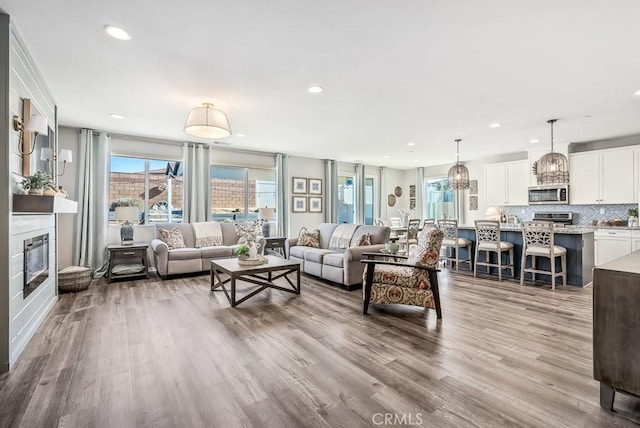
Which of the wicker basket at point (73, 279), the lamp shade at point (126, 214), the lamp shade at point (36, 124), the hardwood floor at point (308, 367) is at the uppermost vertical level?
the lamp shade at point (36, 124)

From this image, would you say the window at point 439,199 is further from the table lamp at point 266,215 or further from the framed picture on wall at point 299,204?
the table lamp at point 266,215

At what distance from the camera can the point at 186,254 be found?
5.35 metres

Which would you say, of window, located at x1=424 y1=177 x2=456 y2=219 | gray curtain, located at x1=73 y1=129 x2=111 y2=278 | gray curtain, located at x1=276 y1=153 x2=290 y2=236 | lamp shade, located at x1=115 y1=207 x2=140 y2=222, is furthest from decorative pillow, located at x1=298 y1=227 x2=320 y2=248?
window, located at x1=424 y1=177 x2=456 y2=219

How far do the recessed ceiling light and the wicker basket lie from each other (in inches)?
134

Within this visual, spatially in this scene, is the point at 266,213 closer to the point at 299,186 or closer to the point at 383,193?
the point at 299,186

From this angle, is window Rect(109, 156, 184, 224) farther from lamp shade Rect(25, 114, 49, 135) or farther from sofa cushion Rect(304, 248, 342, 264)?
lamp shade Rect(25, 114, 49, 135)

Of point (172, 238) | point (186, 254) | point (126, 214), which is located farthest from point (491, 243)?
point (126, 214)

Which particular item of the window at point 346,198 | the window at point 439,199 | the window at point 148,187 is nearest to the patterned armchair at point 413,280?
the window at point 148,187

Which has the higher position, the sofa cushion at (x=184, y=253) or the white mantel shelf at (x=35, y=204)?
the white mantel shelf at (x=35, y=204)

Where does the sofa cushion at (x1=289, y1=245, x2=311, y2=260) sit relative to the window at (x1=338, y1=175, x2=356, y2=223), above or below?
below

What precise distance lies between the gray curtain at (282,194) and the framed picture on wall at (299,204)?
0.38 metres

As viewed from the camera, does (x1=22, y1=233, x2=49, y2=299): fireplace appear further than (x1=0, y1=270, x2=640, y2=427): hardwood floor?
Yes

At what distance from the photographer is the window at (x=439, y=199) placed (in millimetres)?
8930

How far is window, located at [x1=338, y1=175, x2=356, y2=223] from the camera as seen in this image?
905 centimetres
